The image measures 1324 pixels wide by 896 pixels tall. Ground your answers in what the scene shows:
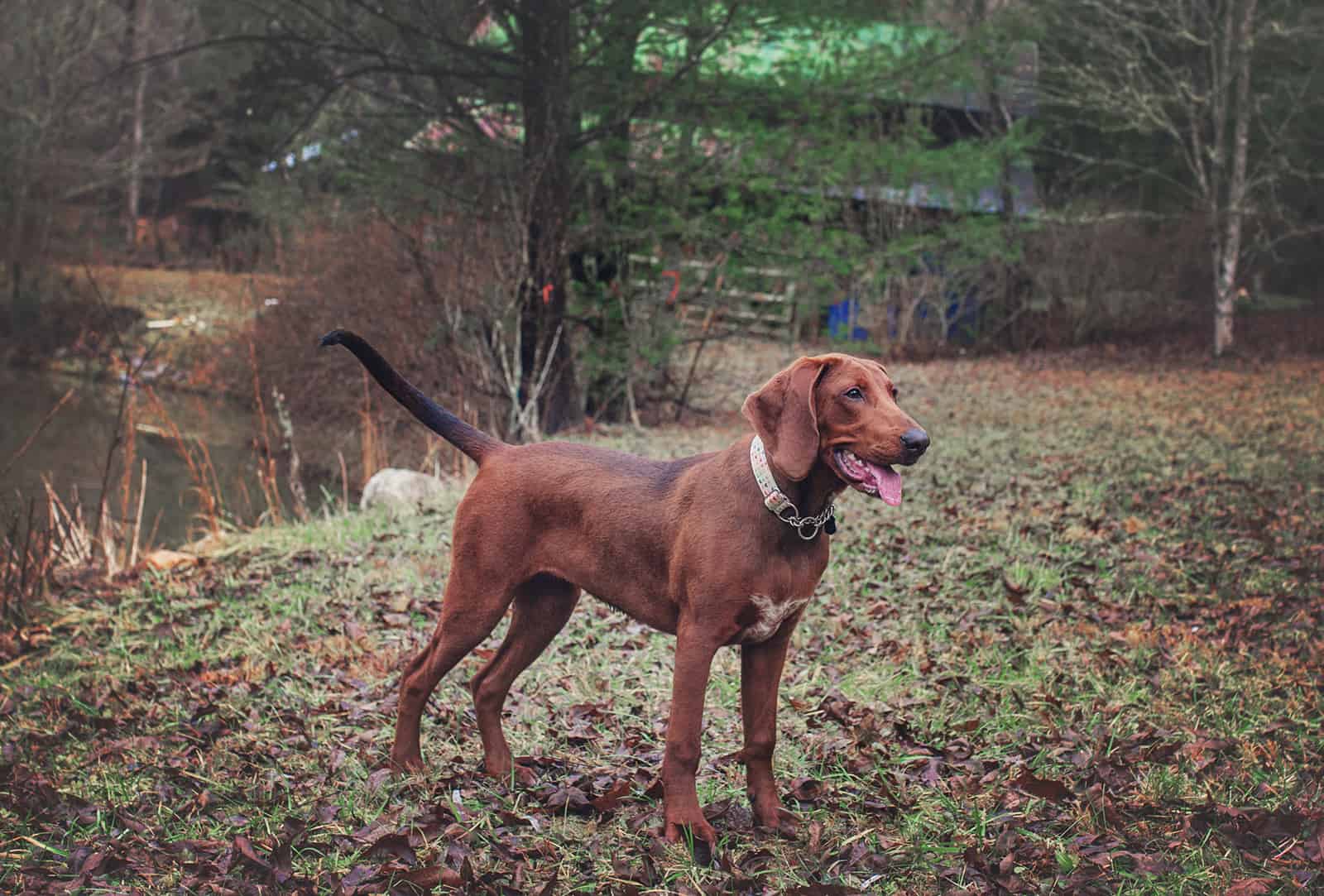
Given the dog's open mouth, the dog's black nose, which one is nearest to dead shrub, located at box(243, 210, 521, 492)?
the dog's open mouth

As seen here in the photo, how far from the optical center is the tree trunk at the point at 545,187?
11766mm

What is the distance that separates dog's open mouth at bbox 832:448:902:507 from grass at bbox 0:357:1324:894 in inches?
48.3

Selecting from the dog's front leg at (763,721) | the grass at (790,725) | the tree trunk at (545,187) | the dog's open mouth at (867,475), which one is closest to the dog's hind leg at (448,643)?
the grass at (790,725)

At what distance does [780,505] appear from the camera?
3.55m

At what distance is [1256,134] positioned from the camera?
2217 centimetres

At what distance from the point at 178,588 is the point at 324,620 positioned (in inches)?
60.3

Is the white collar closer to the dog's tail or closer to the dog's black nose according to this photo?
the dog's black nose

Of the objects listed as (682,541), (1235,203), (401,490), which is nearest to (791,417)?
(682,541)

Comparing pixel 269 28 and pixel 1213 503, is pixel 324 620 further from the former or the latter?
pixel 269 28

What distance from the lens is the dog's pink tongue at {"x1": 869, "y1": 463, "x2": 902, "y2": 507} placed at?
335 centimetres

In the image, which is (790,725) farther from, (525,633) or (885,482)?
(885,482)

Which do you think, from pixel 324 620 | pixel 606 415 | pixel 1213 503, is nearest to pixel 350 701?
pixel 324 620

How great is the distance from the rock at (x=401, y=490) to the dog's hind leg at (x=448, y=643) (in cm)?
519

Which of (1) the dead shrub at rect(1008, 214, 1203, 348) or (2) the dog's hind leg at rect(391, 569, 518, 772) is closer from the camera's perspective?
(2) the dog's hind leg at rect(391, 569, 518, 772)
